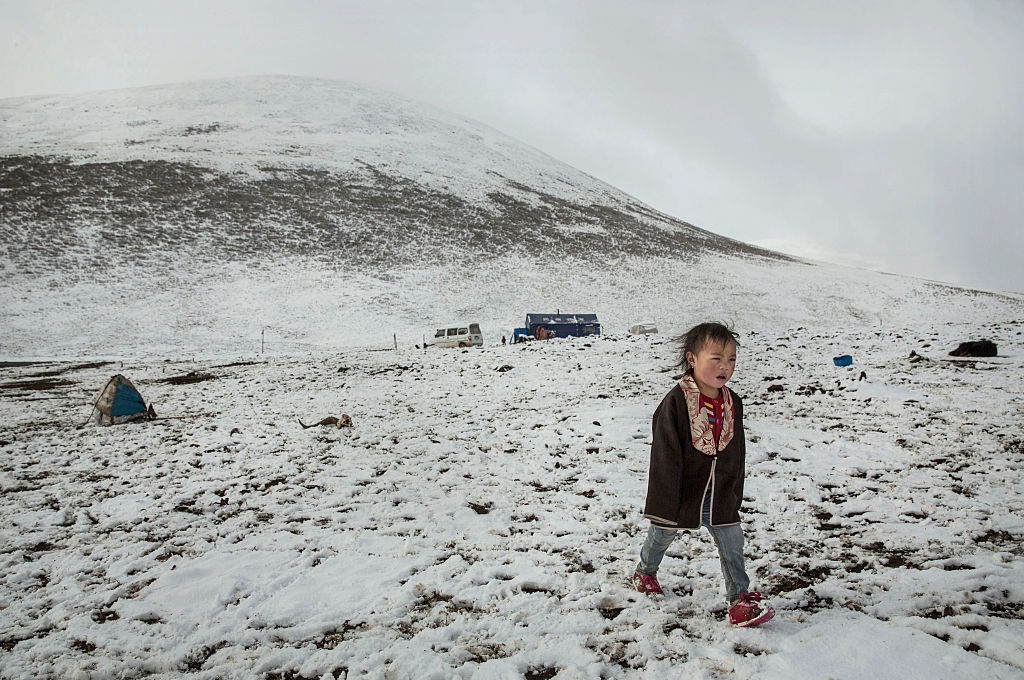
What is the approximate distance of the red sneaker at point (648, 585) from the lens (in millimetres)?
4266

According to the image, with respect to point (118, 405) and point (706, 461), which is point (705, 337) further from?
point (118, 405)

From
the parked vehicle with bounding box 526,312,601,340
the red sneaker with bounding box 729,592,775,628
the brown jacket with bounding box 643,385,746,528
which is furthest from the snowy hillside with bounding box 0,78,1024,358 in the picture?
the red sneaker with bounding box 729,592,775,628

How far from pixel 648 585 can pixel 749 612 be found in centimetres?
84

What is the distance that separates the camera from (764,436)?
28.8 feet

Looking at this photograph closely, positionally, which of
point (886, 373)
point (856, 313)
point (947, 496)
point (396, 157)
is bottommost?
point (947, 496)

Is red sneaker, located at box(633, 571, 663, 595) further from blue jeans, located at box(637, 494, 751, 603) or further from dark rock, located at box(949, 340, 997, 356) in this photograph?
dark rock, located at box(949, 340, 997, 356)

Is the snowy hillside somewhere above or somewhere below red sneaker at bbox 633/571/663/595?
above

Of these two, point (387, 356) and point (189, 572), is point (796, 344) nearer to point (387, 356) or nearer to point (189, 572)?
point (387, 356)

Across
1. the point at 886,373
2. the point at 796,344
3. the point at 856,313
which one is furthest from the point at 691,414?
the point at 856,313

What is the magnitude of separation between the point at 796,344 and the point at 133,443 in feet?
60.3

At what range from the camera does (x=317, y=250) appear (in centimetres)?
4650

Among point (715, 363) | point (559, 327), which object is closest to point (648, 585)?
point (715, 363)

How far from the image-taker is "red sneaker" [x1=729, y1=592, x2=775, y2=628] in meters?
3.63

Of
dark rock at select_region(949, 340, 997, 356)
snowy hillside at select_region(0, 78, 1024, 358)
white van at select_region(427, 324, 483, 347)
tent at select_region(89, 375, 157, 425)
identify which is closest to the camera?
tent at select_region(89, 375, 157, 425)
